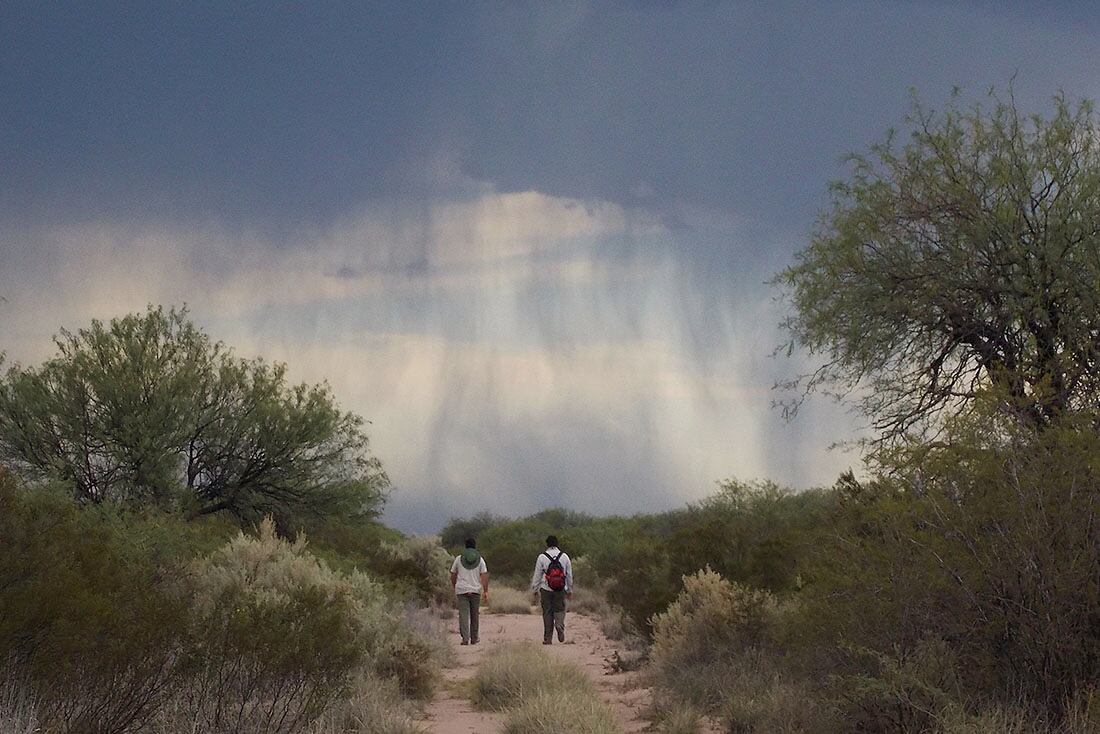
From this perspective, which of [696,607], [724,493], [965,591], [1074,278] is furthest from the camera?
[724,493]

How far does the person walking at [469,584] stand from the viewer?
65.5 feet

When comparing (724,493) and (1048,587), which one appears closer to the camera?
(1048,587)

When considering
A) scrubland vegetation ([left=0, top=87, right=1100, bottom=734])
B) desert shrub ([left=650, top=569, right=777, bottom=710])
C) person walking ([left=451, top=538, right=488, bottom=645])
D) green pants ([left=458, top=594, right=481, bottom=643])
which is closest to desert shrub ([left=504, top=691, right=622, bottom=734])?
scrubland vegetation ([left=0, top=87, right=1100, bottom=734])

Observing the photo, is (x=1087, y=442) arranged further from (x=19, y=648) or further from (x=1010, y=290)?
(x=1010, y=290)

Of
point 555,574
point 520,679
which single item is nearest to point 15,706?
point 520,679

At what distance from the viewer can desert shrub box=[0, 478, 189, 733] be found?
23.6 ft

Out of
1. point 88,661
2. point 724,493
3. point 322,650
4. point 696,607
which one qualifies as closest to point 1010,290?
point 696,607

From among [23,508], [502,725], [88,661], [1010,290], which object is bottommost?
[502,725]

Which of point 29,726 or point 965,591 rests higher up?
point 965,591

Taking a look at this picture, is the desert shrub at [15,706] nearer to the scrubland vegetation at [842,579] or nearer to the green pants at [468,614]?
the scrubland vegetation at [842,579]

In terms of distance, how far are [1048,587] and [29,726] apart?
673cm

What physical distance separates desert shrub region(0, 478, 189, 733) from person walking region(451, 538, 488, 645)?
11470mm

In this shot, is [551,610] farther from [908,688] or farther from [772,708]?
[908,688]

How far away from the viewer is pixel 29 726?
6.78m
